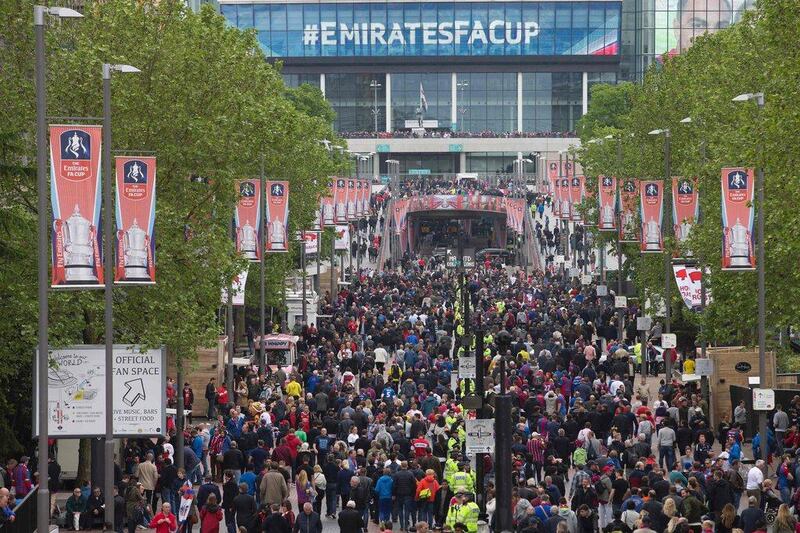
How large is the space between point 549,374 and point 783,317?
369 inches

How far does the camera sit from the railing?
25406mm

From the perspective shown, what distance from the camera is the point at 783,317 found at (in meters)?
37.7

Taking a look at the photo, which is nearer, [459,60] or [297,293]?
[297,293]

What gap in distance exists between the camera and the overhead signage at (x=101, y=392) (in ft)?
97.1

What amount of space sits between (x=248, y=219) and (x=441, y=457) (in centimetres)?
1298

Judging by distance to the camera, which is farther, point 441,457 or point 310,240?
point 310,240

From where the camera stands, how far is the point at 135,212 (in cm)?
2772

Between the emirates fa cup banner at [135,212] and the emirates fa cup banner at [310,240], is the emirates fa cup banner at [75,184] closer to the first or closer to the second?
the emirates fa cup banner at [135,212]

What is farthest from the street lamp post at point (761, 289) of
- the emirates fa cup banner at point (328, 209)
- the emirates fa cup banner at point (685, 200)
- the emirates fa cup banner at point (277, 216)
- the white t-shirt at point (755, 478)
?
the emirates fa cup banner at point (328, 209)

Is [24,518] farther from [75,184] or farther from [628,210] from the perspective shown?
Answer: [628,210]

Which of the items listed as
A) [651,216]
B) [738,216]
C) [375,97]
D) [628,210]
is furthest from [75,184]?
[375,97]

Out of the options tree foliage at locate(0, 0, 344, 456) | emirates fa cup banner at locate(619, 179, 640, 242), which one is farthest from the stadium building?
tree foliage at locate(0, 0, 344, 456)

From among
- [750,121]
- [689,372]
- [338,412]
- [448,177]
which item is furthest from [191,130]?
[448,177]

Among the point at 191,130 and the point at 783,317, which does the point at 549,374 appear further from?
the point at 191,130
